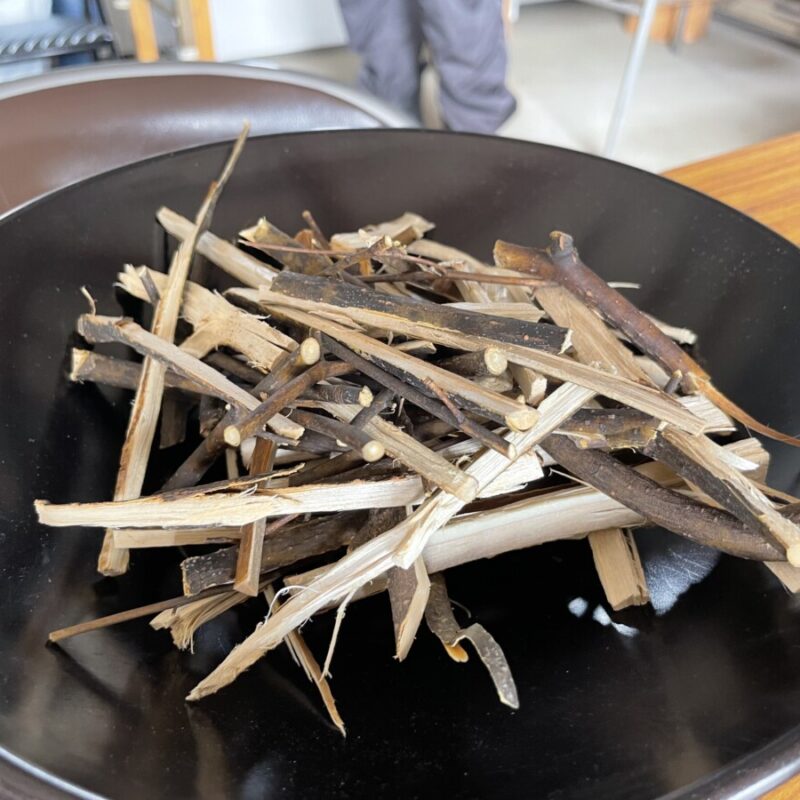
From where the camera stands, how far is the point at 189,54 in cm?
209

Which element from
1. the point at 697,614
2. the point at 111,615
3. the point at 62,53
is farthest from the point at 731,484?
the point at 62,53

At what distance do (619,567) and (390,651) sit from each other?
0.49 ft

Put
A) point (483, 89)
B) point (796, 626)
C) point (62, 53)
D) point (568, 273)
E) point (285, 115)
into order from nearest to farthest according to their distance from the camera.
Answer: point (796, 626)
point (568, 273)
point (285, 115)
point (62, 53)
point (483, 89)

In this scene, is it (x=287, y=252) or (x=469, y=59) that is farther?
(x=469, y=59)

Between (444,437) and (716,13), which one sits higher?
(444,437)

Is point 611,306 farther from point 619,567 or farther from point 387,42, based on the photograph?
point 387,42

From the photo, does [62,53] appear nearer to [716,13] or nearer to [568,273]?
[568,273]

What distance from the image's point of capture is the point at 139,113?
34.7 inches

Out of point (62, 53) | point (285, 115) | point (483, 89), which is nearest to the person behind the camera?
point (285, 115)

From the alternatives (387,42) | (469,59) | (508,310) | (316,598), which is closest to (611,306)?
(508,310)

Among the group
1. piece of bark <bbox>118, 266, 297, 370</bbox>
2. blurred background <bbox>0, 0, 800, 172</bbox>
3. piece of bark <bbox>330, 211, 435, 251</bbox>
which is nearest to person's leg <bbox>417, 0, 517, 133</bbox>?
blurred background <bbox>0, 0, 800, 172</bbox>

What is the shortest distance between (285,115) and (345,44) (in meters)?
1.91

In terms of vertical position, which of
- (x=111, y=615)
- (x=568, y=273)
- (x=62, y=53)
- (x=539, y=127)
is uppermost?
(x=568, y=273)

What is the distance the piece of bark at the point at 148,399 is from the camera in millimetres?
472
